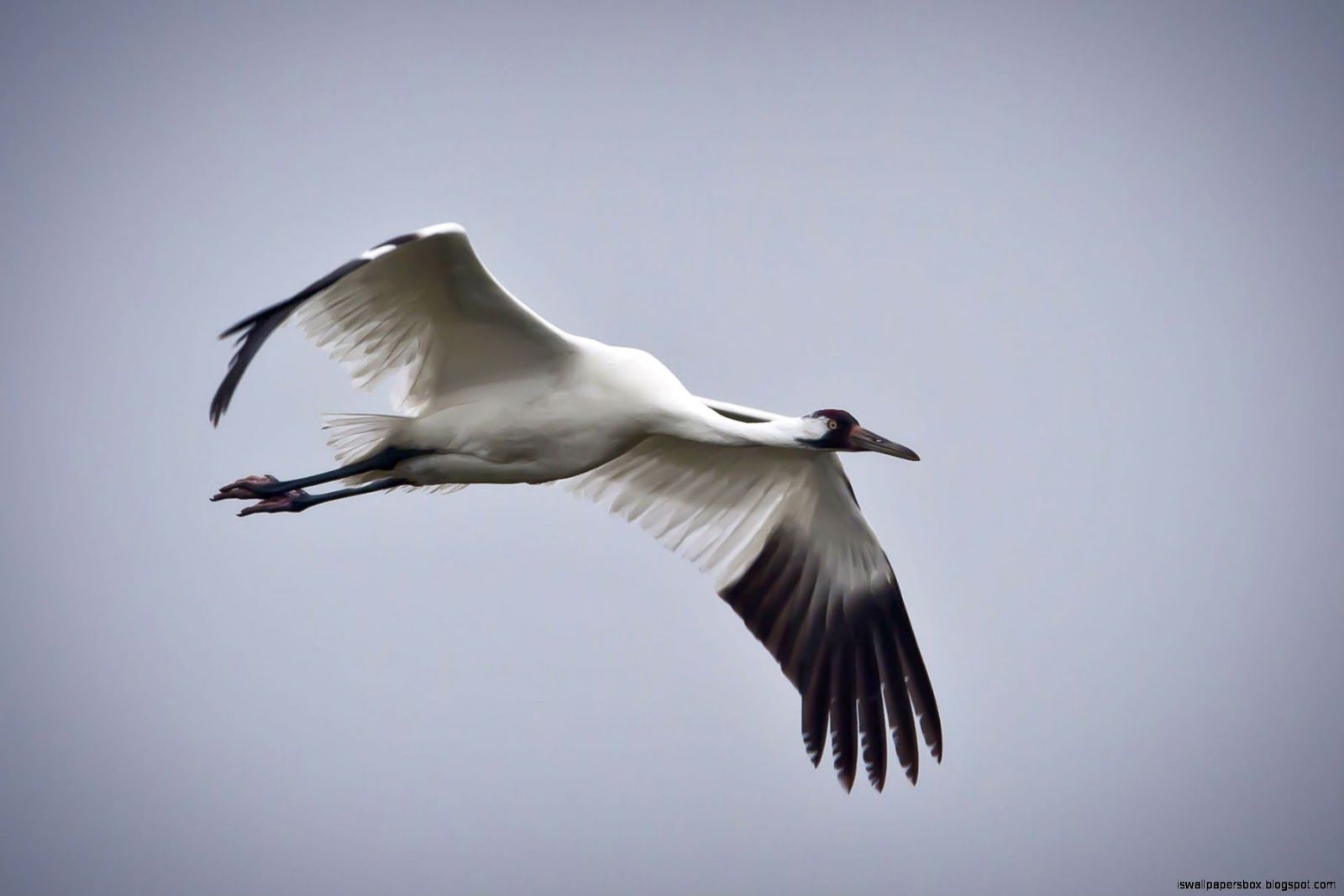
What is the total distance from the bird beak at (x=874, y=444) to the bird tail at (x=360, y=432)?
2824 millimetres

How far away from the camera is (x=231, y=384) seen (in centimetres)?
828

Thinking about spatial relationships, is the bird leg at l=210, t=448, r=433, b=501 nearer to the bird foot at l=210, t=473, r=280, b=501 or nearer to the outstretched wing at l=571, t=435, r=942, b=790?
the bird foot at l=210, t=473, r=280, b=501

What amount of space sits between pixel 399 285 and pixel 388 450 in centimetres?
118

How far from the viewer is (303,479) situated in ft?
34.9

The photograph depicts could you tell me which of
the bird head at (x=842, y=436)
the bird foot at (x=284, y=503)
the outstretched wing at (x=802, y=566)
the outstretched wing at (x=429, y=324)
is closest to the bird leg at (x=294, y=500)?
the bird foot at (x=284, y=503)

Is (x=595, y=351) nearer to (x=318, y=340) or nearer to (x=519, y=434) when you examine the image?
(x=519, y=434)

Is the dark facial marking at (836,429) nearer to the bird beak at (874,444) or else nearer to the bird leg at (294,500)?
the bird beak at (874,444)

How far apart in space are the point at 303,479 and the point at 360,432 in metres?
0.53

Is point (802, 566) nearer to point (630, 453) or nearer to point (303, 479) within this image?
point (630, 453)

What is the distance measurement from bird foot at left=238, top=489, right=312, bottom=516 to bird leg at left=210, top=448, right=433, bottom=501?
0.08ft

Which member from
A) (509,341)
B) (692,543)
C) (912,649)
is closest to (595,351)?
(509,341)

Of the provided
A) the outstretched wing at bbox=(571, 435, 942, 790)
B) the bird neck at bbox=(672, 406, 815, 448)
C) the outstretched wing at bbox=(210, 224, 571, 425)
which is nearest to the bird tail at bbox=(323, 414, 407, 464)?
the outstretched wing at bbox=(210, 224, 571, 425)

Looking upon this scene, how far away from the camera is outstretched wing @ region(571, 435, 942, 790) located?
11328 mm

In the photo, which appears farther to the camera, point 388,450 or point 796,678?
point 796,678
